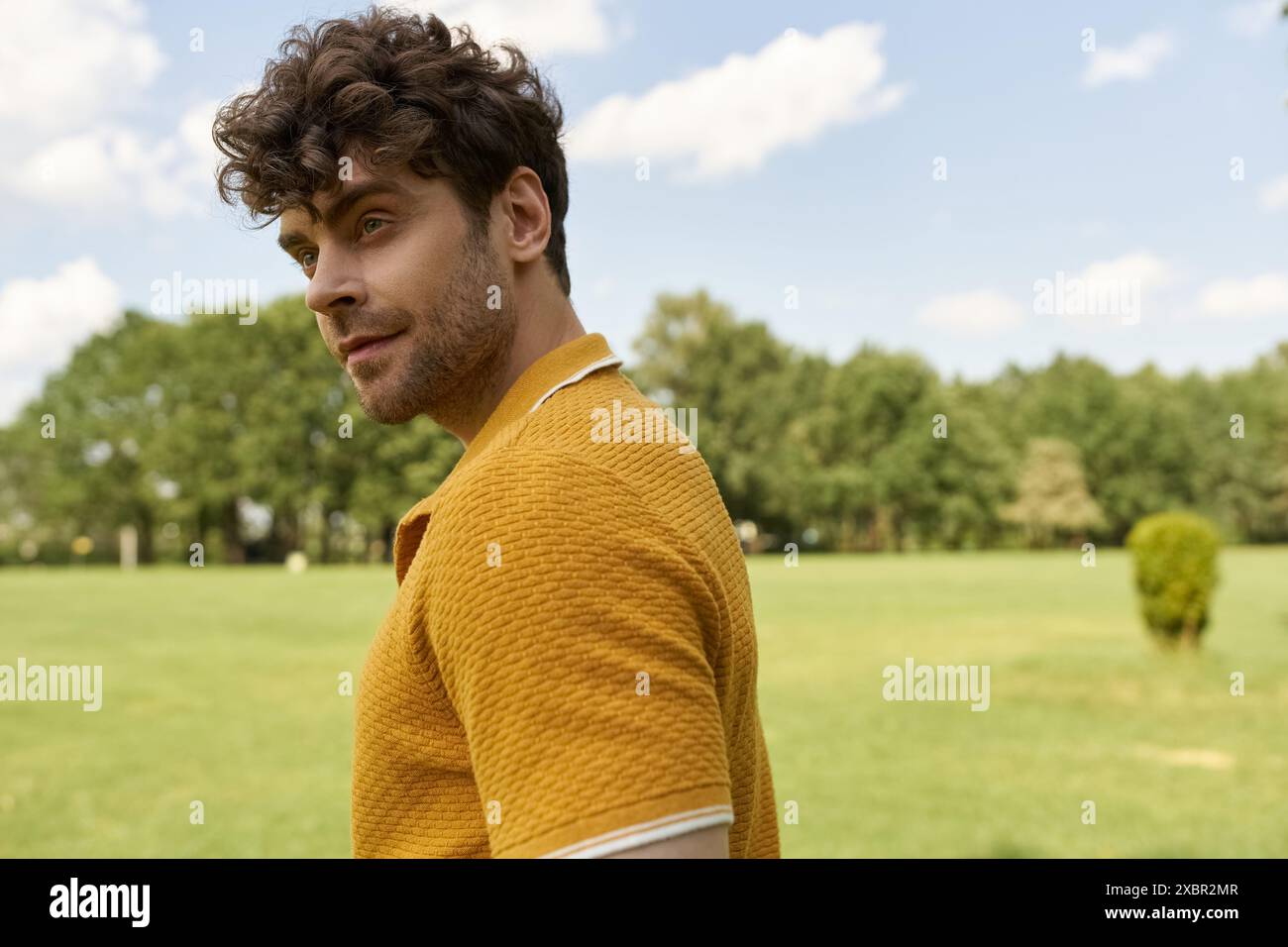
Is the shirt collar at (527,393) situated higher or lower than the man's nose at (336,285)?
lower

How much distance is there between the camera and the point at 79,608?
29797 millimetres

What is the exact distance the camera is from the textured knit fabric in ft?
4.25

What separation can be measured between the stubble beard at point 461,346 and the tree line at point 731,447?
5826cm

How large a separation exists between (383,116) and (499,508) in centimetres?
95

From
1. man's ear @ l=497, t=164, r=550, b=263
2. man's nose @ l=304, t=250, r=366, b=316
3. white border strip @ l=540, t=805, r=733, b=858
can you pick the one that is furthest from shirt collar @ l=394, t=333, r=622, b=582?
white border strip @ l=540, t=805, r=733, b=858

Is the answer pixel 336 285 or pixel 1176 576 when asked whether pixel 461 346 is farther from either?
pixel 1176 576

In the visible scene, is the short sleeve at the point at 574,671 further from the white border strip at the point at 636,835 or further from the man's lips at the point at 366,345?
the man's lips at the point at 366,345

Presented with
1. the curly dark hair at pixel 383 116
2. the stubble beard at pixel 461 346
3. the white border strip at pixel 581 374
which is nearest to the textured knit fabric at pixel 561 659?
the white border strip at pixel 581 374

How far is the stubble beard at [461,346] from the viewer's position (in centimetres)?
195

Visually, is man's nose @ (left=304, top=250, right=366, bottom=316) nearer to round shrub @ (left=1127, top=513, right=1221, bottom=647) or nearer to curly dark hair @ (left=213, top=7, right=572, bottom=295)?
curly dark hair @ (left=213, top=7, right=572, bottom=295)

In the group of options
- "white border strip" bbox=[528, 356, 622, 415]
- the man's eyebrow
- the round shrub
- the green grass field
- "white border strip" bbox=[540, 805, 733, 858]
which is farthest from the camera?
the round shrub

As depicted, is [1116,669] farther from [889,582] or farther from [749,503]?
[749,503]

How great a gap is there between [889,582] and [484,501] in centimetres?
3793
